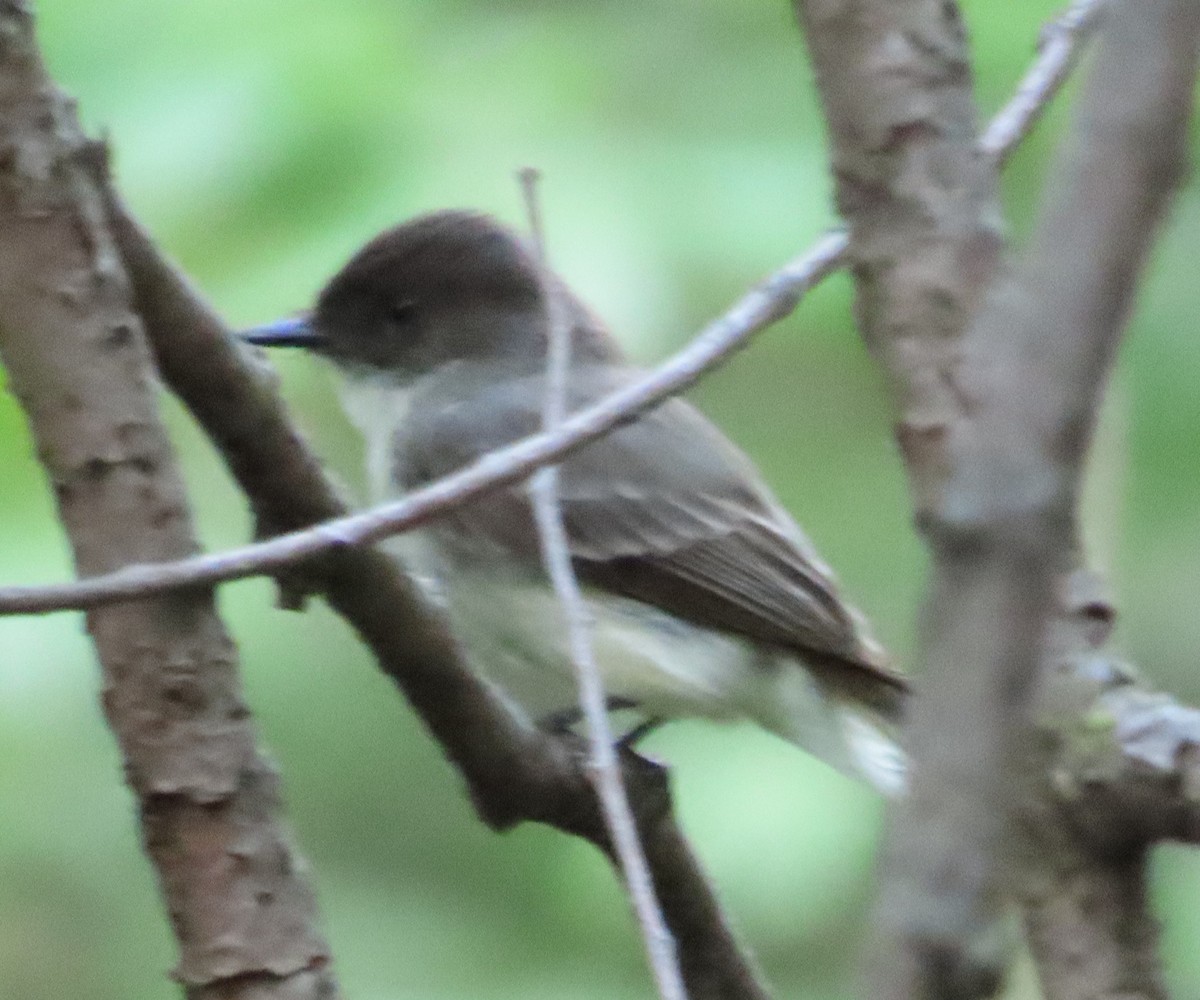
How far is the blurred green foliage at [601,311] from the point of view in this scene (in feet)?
5.96

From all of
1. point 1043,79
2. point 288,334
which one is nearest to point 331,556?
point 1043,79

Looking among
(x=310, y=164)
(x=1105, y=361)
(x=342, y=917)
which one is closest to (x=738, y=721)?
(x=342, y=917)

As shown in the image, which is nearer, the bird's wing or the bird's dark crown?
the bird's wing

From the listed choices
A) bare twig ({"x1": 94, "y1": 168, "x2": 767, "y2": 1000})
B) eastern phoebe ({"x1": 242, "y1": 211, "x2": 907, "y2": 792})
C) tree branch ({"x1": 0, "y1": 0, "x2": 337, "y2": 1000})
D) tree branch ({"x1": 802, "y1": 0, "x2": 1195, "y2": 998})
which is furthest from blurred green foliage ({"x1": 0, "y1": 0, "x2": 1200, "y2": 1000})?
tree branch ({"x1": 802, "y1": 0, "x2": 1195, "y2": 998})

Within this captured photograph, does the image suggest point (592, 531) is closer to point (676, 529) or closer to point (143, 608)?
point (676, 529)

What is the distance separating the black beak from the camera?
7.23 ft

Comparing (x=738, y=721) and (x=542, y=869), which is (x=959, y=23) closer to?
(x=738, y=721)

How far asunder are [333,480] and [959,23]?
438mm

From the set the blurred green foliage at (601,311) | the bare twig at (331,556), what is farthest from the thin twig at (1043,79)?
the blurred green foliage at (601,311)

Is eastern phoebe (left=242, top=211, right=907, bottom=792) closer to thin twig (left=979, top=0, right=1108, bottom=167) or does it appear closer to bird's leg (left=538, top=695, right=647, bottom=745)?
bird's leg (left=538, top=695, right=647, bottom=745)

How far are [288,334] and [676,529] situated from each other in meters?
0.43

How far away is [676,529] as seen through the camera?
2.17 metres

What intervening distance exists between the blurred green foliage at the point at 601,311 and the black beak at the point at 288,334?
82mm

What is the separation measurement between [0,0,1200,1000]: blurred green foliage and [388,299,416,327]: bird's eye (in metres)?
0.10
